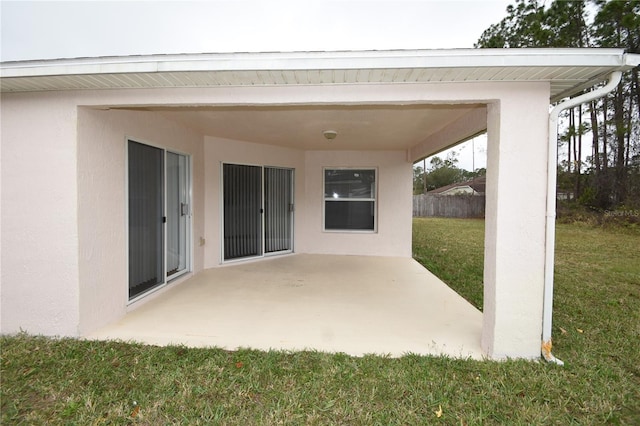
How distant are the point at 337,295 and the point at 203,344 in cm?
194

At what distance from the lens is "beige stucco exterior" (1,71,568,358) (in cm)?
245

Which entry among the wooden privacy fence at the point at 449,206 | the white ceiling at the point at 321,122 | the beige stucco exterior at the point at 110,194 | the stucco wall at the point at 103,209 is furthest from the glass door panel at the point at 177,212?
the wooden privacy fence at the point at 449,206

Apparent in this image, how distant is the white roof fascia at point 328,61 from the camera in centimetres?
208

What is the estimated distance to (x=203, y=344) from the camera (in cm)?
274

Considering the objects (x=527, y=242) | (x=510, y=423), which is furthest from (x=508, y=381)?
(x=527, y=242)

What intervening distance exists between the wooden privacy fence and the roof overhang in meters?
20.0

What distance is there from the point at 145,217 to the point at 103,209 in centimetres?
72

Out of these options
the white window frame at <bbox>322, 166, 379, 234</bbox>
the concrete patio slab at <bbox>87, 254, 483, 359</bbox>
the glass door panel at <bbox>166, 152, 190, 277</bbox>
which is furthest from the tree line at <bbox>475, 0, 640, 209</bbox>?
the glass door panel at <bbox>166, 152, 190, 277</bbox>

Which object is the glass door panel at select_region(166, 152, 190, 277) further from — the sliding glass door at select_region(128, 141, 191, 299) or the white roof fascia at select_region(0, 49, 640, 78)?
the white roof fascia at select_region(0, 49, 640, 78)

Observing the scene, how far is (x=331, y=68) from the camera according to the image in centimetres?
221

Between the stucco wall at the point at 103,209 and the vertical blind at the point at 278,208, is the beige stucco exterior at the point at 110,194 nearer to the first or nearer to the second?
the stucco wall at the point at 103,209

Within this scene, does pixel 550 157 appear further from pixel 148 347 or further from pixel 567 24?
pixel 567 24

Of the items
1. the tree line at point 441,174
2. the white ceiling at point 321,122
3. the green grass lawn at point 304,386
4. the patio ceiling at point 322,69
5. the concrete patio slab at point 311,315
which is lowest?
the green grass lawn at point 304,386

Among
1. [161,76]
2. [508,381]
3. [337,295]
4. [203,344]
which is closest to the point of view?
[508,381]
